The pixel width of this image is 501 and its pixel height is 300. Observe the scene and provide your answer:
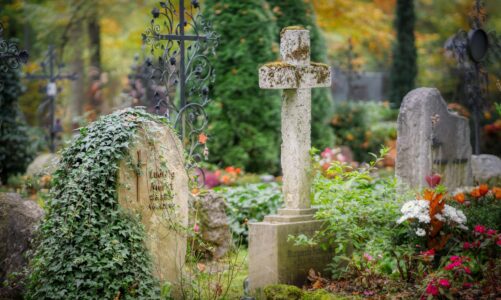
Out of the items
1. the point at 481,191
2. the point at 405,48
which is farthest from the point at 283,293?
the point at 405,48

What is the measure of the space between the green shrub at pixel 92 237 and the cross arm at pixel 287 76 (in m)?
1.60

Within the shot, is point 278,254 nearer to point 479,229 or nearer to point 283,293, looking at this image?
point 283,293

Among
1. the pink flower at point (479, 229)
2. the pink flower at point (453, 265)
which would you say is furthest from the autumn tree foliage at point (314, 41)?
the pink flower at point (453, 265)

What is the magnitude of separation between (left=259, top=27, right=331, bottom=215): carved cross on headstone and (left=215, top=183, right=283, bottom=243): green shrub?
8.52 feet

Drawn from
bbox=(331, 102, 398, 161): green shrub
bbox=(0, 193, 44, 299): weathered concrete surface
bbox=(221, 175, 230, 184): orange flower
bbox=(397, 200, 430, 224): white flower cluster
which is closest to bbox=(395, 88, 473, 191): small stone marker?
bbox=(397, 200, 430, 224): white flower cluster

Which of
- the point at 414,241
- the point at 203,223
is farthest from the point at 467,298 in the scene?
the point at 203,223

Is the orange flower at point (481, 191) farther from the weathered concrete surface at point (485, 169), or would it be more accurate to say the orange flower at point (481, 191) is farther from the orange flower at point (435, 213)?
the weathered concrete surface at point (485, 169)

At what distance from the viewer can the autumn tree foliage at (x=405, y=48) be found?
2075 cm

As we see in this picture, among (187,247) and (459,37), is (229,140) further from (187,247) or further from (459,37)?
(187,247)

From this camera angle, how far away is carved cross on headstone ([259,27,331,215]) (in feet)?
24.0

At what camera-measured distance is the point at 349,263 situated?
23.3ft

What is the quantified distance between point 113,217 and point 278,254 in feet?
5.58

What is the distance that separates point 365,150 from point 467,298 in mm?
11680

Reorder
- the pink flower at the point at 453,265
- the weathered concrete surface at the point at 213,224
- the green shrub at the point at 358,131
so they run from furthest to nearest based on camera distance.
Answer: the green shrub at the point at 358,131 → the weathered concrete surface at the point at 213,224 → the pink flower at the point at 453,265
